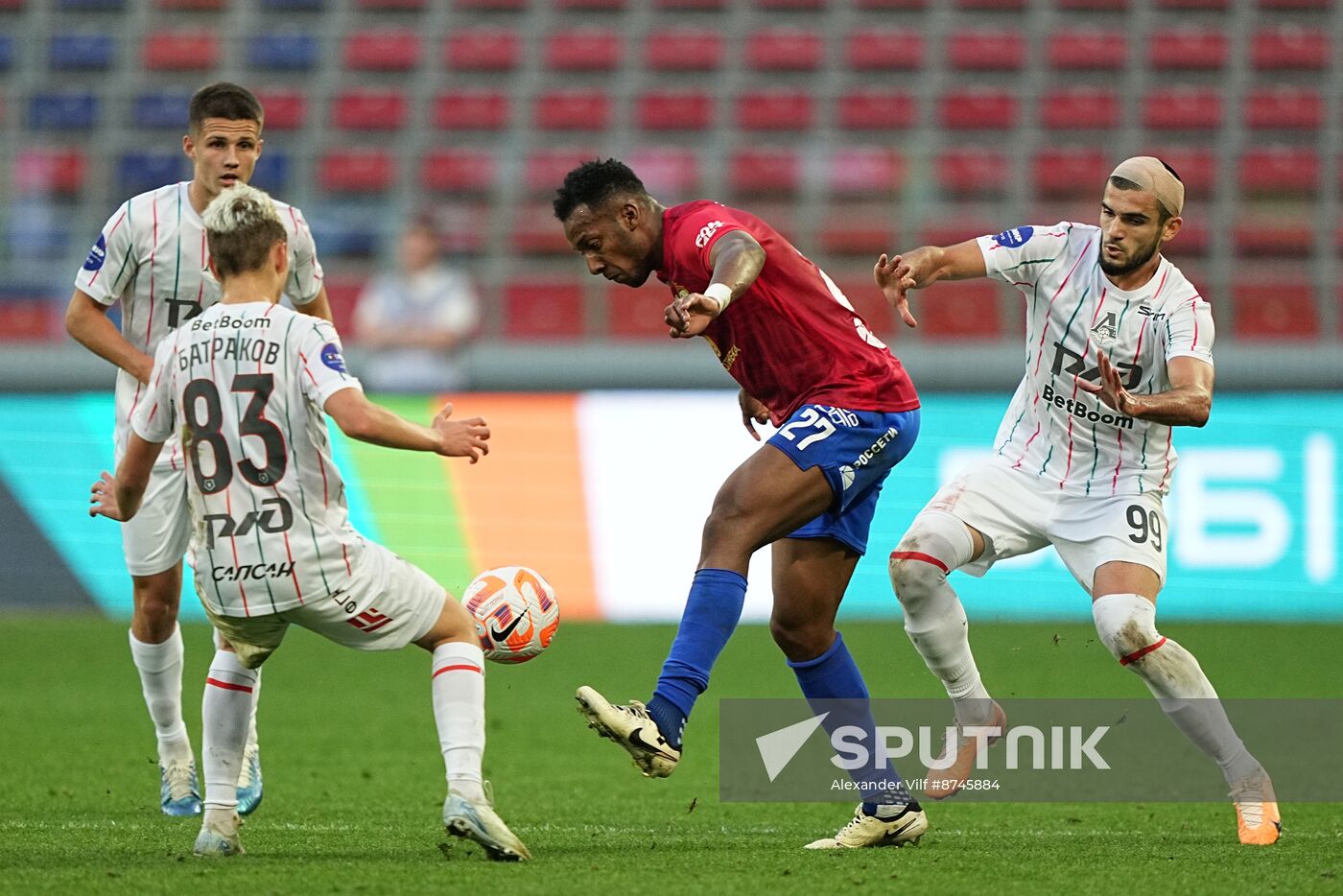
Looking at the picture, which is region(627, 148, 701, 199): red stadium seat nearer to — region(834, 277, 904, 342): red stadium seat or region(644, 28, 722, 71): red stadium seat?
region(644, 28, 722, 71): red stadium seat

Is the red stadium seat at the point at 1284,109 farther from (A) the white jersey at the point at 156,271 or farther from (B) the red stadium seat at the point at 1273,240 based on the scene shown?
(A) the white jersey at the point at 156,271

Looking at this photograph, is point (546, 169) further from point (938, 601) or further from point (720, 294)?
point (720, 294)

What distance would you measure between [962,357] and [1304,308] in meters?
4.08

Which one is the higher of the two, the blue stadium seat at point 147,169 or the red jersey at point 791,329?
the red jersey at point 791,329

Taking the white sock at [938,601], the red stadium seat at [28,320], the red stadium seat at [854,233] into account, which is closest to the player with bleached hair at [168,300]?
the white sock at [938,601]

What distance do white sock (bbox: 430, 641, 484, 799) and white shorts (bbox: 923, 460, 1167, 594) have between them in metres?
1.79

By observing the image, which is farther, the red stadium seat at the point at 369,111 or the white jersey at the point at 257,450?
the red stadium seat at the point at 369,111

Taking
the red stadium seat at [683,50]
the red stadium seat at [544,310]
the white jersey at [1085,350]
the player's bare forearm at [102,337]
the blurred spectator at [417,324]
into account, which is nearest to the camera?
the white jersey at [1085,350]

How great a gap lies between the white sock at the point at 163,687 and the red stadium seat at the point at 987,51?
40.0 feet

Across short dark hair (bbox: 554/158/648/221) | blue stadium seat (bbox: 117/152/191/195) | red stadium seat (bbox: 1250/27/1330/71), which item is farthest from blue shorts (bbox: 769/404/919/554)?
red stadium seat (bbox: 1250/27/1330/71)

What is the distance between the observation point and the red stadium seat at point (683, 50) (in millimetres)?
17188

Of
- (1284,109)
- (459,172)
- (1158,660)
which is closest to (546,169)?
(459,172)

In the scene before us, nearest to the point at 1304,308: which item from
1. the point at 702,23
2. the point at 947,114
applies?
the point at 947,114

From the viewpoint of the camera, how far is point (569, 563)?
11.8m
